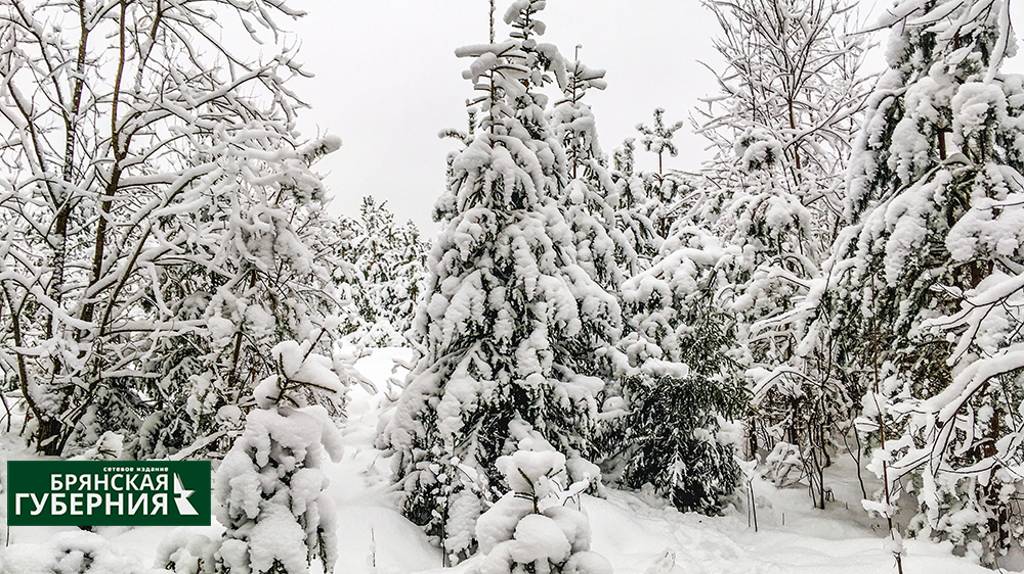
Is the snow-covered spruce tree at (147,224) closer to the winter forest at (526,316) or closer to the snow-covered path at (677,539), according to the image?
the winter forest at (526,316)

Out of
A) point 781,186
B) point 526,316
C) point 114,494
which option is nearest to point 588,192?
point 781,186

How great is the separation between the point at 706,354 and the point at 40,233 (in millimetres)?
7972

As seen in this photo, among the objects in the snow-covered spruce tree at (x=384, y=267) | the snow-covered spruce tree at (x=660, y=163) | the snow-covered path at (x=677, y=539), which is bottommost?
the snow-covered path at (x=677, y=539)

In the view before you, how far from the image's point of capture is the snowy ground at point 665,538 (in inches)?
208

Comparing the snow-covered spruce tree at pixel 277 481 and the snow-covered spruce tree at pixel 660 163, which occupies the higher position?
the snow-covered spruce tree at pixel 660 163

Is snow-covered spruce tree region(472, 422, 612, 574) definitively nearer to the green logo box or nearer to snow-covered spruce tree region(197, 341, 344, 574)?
snow-covered spruce tree region(197, 341, 344, 574)

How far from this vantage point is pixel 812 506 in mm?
8883

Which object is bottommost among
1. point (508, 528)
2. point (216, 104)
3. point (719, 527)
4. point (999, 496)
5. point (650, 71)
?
point (719, 527)

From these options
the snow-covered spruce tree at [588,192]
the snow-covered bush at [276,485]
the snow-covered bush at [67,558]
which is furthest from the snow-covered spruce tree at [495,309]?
the snow-covered bush at [67,558]

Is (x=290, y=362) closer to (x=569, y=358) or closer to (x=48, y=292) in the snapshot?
(x=48, y=292)

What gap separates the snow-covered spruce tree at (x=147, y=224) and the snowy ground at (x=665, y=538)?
1125 mm

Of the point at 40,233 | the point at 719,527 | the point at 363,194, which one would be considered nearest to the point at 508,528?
the point at 40,233

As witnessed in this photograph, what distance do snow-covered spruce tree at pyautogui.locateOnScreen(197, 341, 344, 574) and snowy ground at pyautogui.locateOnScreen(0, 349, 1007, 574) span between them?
1.97 metres

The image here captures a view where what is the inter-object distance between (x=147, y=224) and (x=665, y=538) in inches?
264
